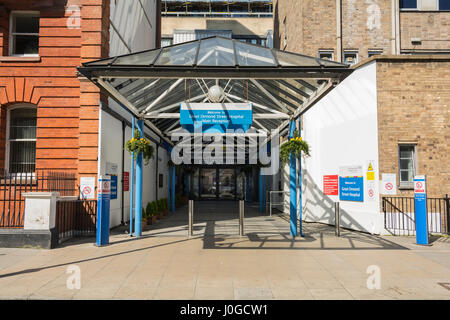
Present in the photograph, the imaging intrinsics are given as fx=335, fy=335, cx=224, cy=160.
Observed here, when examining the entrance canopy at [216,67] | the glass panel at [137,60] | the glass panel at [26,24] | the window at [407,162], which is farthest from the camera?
the glass panel at [26,24]

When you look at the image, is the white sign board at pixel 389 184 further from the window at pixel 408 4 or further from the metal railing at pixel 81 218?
the window at pixel 408 4

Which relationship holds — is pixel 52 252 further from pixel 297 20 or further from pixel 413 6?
pixel 413 6

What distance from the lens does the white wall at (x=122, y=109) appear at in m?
11.2

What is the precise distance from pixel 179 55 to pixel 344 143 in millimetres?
7389

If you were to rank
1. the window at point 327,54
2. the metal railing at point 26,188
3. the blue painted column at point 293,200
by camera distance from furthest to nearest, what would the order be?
the window at point 327,54 → the blue painted column at point 293,200 → the metal railing at point 26,188

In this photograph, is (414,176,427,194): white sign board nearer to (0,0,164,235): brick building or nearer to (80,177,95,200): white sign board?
(0,0,164,235): brick building

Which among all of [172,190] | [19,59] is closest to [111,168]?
[19,59]

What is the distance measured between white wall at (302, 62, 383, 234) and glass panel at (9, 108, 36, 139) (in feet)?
35.0

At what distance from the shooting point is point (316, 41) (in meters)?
16.0

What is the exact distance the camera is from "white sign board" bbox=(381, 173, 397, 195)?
10914 mm

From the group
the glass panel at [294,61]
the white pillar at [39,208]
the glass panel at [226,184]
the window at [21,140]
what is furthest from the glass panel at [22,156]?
the glass panel at [226,184]

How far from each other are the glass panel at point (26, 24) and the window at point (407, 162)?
1323 cm

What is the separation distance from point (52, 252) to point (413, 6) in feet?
60.1

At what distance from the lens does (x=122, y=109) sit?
42.8 ft
